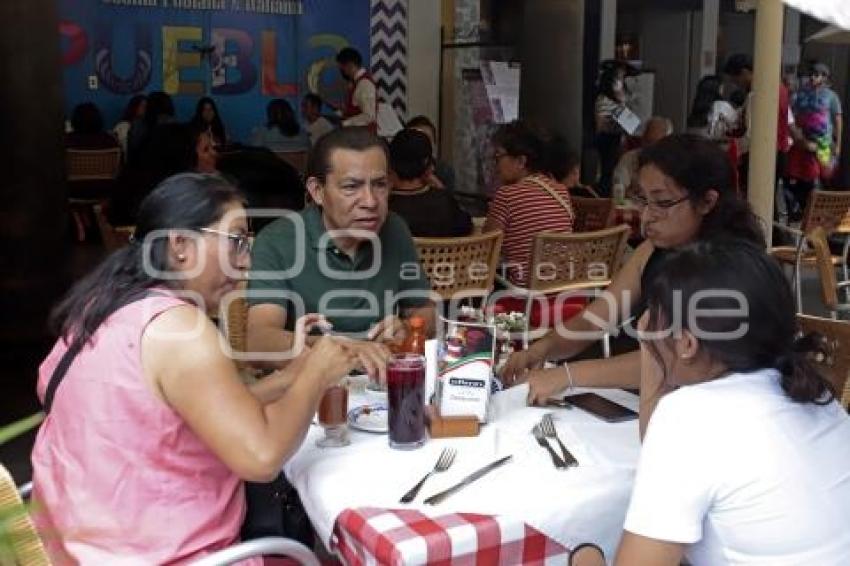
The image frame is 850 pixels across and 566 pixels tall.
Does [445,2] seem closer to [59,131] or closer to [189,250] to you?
[59,131]

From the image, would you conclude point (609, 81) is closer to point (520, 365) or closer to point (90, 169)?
point (90, 169)

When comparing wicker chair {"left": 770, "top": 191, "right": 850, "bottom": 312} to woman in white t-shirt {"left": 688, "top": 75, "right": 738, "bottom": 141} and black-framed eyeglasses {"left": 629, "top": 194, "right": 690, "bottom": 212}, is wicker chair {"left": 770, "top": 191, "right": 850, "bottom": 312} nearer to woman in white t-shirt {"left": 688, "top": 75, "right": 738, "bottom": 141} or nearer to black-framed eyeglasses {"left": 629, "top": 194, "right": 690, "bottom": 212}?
woman in white t-shirt {"left": 688, "top": 75, "right": 738, "bottom": 141}

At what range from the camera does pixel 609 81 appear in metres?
9.66

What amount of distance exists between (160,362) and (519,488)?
679 millimetres

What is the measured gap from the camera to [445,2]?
10703mm

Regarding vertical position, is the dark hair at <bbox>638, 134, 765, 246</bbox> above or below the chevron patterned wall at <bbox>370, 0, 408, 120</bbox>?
below

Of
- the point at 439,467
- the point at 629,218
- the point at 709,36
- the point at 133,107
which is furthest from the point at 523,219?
the point at 709,36

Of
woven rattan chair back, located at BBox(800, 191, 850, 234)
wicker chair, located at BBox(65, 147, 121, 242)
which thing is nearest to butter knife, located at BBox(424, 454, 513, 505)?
woven rattan chair back, located at BBox(800, 191, 850, 234)

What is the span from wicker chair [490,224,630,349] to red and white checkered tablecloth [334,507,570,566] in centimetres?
270

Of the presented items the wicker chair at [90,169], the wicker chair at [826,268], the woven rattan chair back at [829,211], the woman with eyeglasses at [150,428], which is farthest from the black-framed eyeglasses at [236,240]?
the wicker chair at [90,169]

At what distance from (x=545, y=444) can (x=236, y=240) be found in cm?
75

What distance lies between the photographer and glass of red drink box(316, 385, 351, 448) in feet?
6.73

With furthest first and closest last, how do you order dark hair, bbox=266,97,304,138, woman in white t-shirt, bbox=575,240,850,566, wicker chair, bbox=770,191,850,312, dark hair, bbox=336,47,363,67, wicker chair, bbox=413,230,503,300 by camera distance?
dark hair, bbox=266,97,304,138 < dark hair, bbox=336,47,363,67 < wicker chair, bbox=770,191,850,312 < wicker chair, bbox=413,230,503,300 < woman in white t-shirt, bbox=575,240,850,566

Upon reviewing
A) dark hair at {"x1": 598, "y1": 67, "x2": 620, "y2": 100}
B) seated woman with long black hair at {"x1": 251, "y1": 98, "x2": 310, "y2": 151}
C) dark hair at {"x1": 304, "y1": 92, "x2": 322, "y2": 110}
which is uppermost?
dark hair at {"x1": 598, "y1": 67, "x2": 620, "y2": 100}
